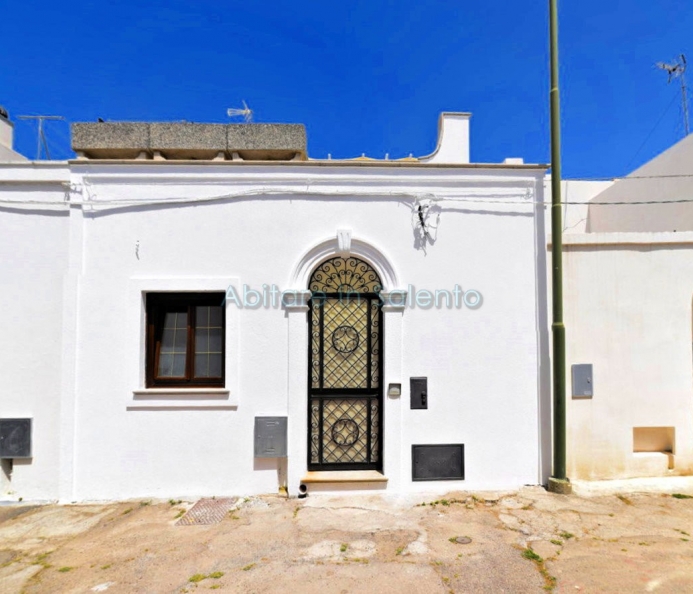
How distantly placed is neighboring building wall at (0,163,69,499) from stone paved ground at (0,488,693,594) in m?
0.56

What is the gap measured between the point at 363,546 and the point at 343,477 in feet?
3.66

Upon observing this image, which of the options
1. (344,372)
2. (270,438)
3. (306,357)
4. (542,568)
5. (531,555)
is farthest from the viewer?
(344,372)

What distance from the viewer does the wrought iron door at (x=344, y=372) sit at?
4.95 meters

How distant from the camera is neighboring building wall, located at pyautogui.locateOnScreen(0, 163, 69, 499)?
480cm

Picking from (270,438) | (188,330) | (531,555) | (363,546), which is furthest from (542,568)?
(188,330)

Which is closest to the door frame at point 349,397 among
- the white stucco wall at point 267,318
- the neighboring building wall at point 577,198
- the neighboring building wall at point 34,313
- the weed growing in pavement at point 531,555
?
the white stucco wall at point 267,318

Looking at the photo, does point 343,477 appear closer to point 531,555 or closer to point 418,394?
point 418,394

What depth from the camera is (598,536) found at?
3812 millimetres

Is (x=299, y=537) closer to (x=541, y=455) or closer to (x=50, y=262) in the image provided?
(x=541, y=455)

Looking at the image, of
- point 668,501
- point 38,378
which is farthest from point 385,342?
point 38,378

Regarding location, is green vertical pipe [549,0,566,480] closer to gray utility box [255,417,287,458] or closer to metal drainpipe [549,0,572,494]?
metal drainpipe [549,0,572,494]

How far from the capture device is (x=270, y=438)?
4.71 metres

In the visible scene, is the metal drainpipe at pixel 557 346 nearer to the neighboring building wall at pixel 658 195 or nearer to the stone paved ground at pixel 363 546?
the stone paved ground at pixel 363 546

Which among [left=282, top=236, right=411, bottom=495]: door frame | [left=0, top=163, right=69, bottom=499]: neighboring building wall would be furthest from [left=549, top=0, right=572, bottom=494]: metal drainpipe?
[left=0, top=163, right=69, bottom=499]: neighboring building wall
